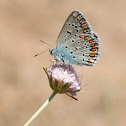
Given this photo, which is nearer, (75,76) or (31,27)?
(75,76)

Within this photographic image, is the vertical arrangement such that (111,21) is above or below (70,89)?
below

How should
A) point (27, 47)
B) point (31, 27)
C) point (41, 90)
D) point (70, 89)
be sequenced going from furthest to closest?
point (31, 27)
point (27, 47)
point (41, 90)
point (70, 89)

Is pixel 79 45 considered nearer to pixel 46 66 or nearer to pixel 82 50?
pixel 82 50

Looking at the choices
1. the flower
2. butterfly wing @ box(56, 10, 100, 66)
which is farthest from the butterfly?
the flower

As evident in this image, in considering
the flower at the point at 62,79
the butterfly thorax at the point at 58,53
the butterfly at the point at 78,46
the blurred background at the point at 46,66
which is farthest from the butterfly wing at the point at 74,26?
the blurred background at the point at 46,66

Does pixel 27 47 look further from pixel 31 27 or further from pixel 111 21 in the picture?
pixel 111 21

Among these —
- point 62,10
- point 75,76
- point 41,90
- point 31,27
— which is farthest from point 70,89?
point 62,10

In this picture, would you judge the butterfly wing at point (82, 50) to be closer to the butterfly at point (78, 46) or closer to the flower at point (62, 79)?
the butterfly at point (78, 46)

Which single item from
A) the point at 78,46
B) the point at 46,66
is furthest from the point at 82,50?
the point at 46,66
